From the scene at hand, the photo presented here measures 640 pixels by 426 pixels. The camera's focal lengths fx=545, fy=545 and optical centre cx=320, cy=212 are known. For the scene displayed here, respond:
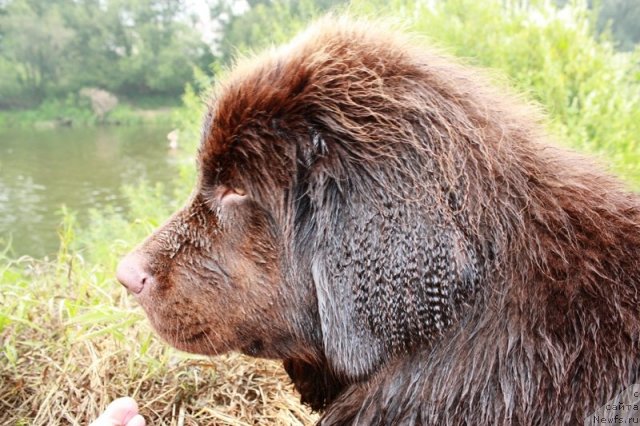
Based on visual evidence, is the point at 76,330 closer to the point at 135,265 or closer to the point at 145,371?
the point at 145,371

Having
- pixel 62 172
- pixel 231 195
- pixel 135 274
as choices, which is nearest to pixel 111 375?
pixel 135 274

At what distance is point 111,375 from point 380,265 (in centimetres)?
166

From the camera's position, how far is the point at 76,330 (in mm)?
2785

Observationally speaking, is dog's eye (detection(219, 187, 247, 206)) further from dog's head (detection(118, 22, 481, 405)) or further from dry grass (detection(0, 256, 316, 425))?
dry grass (detection(0, 256, 316, 425))

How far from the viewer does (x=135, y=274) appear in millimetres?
1948

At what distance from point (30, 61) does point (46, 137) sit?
5.96m

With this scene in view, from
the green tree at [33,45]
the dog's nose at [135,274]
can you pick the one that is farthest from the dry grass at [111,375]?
the green tree at [33,45]

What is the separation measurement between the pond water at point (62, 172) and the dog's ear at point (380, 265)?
23.4 feet

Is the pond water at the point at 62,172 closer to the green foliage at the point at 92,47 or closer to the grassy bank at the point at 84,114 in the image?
→ the grassy bank at the point at 84,114

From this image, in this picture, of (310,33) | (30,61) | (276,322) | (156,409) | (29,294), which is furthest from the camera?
(30,61)

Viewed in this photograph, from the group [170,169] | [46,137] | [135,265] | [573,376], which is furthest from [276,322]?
[46,137]

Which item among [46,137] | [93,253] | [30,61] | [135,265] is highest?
[135,265]

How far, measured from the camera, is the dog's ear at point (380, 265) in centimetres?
148

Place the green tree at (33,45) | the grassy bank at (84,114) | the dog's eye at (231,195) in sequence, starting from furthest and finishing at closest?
the grassy bank at (84,114)
the green tree at (33,45)
the dog's eye at (231,195)
